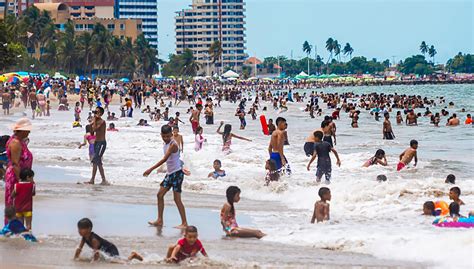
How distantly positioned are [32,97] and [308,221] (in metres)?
25.5

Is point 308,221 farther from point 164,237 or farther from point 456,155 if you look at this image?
point 456,155

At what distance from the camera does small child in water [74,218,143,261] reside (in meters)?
7.90

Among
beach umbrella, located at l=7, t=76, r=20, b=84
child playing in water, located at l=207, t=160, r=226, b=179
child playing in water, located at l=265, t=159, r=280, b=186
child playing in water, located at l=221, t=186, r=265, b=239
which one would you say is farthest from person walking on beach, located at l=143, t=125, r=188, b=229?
beach umbrella, located at l=7, t=76, r=20, b=84

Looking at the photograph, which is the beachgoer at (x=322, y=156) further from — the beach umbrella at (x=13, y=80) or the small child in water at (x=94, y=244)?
the beach umbrella at (x=13, y=80)

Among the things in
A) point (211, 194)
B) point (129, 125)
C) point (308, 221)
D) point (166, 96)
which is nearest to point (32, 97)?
point (129, 125)

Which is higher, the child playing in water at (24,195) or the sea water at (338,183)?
the child playing in water at (24,195)

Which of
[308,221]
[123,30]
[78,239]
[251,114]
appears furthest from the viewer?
[123,30]

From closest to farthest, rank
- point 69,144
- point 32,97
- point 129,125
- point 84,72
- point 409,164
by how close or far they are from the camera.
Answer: point 409,164
point 69,144
point 129,125
point 32,97
point 84,72

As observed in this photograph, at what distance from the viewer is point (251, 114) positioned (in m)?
44.2

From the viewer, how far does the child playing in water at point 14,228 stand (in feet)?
28.6

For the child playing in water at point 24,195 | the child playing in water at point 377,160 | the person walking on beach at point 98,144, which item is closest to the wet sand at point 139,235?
the child playing in water at point 24,195

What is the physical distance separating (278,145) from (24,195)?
5760 mm

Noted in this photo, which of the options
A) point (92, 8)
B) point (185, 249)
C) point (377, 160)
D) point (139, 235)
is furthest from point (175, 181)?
point (92, 8)

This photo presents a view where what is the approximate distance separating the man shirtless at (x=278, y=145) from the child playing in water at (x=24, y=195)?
5634 mm
